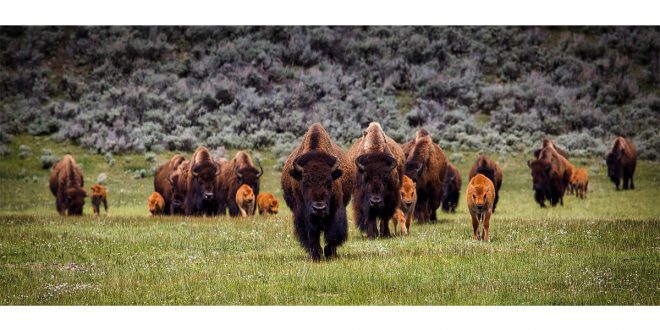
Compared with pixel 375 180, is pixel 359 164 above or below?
above

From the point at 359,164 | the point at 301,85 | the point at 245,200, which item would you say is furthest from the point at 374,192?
the point at 301,85

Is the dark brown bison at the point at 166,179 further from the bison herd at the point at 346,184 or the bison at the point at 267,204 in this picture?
the bison at the point at 267,204

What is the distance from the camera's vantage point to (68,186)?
22.1 m

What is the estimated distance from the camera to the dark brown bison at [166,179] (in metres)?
23.3

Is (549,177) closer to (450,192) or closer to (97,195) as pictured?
(450,192)

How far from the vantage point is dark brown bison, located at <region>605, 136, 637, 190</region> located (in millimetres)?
23188

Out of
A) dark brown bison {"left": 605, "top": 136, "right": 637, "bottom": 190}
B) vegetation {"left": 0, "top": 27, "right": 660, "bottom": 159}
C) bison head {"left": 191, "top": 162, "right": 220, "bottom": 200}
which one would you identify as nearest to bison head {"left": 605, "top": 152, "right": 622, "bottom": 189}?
dark brown bison {"left": 605, "top": 136, "right": 637, "bottom": 190}

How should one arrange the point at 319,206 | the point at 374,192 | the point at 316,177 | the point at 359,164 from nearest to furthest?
the point at 319,206, the point at 316,177, the point at 374,192, the point at 359,164

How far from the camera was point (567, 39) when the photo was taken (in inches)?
901

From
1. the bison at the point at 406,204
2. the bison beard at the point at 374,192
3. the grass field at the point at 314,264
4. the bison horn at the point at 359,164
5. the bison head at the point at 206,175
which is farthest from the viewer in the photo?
the bison head at the point at 206,175

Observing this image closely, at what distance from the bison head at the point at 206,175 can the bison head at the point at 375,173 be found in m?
6.68

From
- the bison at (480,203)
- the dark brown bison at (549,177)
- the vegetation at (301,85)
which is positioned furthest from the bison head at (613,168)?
the bison at (480,203)

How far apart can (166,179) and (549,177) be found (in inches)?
367

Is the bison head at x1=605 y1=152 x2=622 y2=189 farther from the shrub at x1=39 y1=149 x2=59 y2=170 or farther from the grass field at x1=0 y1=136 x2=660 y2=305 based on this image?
the shrub at x1=39 y1=149 x2=59 y2=170
